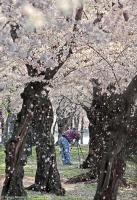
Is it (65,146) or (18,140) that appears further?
(65,146)

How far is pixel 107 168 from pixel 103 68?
7692 millimetres

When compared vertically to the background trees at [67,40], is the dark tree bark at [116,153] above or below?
below

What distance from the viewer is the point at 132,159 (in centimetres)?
1470

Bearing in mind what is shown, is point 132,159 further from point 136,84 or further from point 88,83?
point 136,84

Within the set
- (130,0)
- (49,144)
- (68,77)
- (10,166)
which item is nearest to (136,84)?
(130,0)

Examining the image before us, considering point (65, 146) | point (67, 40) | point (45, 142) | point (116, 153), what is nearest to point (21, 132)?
point (45, 142)

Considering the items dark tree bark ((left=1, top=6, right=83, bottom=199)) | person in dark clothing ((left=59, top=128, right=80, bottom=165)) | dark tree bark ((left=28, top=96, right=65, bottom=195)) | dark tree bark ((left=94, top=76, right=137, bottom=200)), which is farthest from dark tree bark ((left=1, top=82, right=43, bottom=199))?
person in dark clothing ((left=59, top=128, right=80, bottom=165))

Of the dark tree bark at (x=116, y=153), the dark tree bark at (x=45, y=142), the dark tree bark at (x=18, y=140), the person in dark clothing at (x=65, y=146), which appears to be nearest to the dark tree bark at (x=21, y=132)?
the dark tree bark at (x=18, y=140)

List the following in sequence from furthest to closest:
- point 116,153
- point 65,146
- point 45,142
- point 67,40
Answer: point 65,146 < point 45,142 < point 67,40 < point 116,153

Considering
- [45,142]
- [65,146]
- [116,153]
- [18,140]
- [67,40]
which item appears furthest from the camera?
[65,146]

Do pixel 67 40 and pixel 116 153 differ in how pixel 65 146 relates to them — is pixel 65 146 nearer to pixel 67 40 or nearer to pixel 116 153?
pixel 67 40

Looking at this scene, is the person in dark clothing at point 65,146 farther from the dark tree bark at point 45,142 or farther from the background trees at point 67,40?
the dark tree bark at point 45,142

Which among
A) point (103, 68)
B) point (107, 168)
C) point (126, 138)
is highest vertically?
point (103, 68)

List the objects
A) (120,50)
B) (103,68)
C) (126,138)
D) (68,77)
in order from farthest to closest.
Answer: (68,77), (103,68), (120,50), (126,138)
